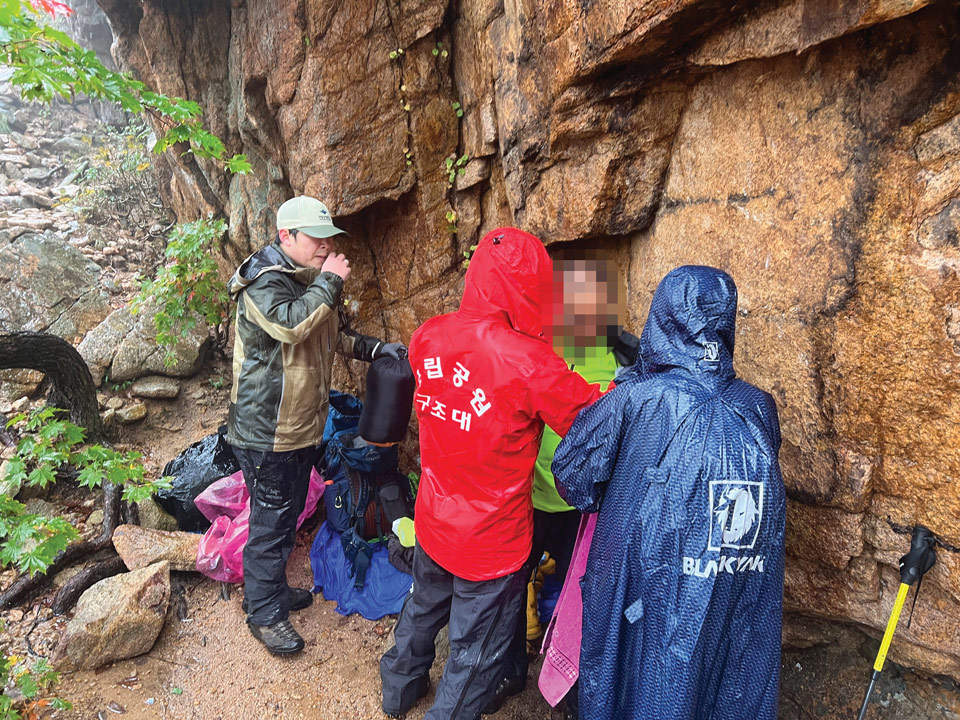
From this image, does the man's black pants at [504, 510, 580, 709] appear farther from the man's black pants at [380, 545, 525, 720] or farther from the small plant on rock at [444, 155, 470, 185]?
the small plant on rock at [444, 155, 470, 185]

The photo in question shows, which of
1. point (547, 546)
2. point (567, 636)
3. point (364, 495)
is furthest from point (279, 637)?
point (567, 636)

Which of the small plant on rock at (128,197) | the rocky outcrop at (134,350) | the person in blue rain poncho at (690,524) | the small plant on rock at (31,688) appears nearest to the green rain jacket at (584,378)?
the person in blue rain poncho at (690,524)

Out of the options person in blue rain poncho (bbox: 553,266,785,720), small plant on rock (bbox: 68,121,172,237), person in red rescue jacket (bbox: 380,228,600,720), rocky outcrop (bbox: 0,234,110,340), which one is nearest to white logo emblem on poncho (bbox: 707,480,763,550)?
person in blue rain poncho (bbox: 553,266,785,720)

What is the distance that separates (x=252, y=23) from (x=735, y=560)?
538cm

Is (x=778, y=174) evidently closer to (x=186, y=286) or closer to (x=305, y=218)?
(x=305, y=218)

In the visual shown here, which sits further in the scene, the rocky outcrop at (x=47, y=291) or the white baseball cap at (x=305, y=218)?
the rocky outcrop at (x=47, y=291)

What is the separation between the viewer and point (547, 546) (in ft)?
→ 10.3

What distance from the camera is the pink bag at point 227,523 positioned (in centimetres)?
390

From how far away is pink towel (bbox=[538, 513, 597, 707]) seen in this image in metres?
2.47

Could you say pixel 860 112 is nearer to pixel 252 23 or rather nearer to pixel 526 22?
pixel 526 22

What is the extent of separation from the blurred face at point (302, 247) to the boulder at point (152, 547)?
2286mm

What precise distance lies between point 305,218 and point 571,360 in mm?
1880

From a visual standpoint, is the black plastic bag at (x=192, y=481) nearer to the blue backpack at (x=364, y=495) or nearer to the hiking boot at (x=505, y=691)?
the blue backpack at (x=364, y=495)

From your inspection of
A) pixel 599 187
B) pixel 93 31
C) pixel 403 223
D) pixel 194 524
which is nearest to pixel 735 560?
pixel 599 187
